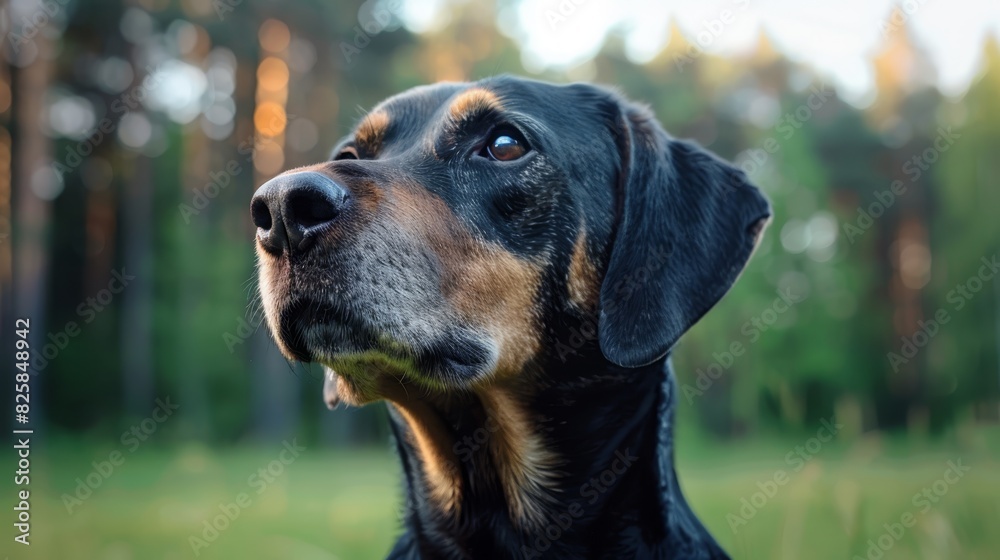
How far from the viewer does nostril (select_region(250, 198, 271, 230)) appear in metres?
2.31

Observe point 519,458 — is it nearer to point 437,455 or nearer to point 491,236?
point 437,455

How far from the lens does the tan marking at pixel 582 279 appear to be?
2.96 m

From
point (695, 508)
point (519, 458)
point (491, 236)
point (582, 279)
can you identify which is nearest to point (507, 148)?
point (491, 236)

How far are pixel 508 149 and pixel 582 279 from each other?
590 millimetres

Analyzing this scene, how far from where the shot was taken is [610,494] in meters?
2.84

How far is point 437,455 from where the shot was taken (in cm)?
297

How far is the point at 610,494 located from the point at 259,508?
15.7 ft

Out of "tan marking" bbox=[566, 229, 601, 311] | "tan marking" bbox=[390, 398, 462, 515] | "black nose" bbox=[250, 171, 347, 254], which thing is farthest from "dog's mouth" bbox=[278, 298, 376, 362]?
"tan marking" bbox=[566, 229, 601, 311]

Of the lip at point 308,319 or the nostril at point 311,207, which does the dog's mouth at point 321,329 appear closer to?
the lip at point 308,319

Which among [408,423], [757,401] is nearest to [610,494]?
[408,423]

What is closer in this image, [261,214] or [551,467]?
[261,214]

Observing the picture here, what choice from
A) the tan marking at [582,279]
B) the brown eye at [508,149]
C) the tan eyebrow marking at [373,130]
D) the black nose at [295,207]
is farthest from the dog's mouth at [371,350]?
the tan eyebrow marking at [373,130]

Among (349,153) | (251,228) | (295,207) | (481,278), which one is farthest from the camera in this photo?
(251,228)

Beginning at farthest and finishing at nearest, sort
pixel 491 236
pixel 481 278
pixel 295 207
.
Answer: pixel 491 236 → pixel 481 278 → pixel 295 207
